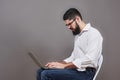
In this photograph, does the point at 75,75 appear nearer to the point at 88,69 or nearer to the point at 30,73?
the point at 88,69

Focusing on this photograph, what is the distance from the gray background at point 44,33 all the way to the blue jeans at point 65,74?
28.8 inches

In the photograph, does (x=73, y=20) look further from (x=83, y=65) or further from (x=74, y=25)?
(x=83, y=65)

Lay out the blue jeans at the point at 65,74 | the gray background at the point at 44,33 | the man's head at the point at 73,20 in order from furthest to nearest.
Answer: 1. the gray background at the point at 44,33
2. the man's head at the point at 73,20
3. the blue jeans at the point at 65,74

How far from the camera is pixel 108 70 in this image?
8.79ft

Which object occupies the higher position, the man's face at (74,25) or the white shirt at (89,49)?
the man's face at (74,25)

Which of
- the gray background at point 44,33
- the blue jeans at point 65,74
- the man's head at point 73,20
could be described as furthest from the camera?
the gray background at point 44,33

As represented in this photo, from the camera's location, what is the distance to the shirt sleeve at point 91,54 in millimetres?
1865

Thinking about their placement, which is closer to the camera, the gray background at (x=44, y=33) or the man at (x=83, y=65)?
the man at (x=83, y=65)

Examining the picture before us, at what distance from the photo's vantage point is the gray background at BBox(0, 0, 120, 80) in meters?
2.58

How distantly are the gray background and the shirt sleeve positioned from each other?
748 millimetres

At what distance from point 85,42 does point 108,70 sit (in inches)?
31.8

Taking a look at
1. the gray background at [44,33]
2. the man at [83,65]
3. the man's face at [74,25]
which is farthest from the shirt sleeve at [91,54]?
the gray background at [44,33]

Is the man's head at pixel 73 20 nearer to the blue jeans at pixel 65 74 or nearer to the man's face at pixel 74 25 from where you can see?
the man's face at pixel 74 25

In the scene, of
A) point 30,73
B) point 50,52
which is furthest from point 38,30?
point 30,73
